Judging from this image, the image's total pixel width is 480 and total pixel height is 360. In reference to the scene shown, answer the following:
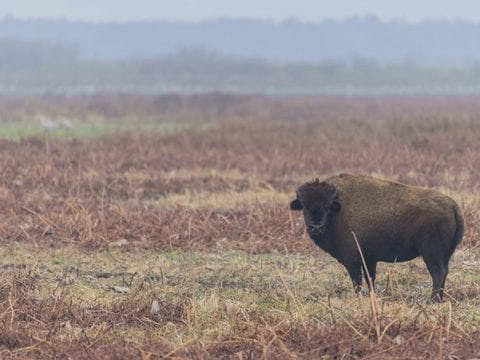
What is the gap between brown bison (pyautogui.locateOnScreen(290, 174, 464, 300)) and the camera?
9.69m

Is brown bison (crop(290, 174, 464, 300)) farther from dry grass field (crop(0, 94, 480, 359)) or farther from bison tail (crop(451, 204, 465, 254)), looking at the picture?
dry grass field (crop(0, 94, 480, 359))

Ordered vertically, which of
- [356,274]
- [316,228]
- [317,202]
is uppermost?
[317,202]

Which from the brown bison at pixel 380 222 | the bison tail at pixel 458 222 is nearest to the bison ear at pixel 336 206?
the brown bison at pixel 380 222

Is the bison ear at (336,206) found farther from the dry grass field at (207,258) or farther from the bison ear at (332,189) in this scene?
the dry grass field at (207,258)

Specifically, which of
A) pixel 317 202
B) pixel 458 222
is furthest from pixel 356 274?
pixel 458 222

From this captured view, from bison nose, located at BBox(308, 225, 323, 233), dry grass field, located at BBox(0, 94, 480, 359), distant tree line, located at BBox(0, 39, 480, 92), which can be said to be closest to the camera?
dry grass field, located at BBox(0, 94, 480, 359)

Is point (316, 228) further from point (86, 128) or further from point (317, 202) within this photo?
point (86, 128)

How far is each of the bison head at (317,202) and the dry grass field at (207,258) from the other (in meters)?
0.74

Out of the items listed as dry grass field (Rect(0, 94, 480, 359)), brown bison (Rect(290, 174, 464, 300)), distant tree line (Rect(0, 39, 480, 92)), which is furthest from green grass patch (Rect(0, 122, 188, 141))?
distant tree line (Rect(0, 39, 480, 92))

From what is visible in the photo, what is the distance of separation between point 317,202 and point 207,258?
2.94 metres

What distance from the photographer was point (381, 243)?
9961 mm

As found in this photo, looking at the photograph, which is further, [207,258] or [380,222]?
[207,258]

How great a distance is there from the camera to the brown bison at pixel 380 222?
31.8ft

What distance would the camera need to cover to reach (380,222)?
9.95 metres
